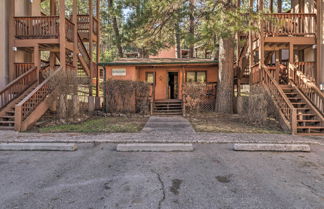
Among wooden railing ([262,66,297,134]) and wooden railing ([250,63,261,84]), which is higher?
wooden railing ([250,63,261,84])

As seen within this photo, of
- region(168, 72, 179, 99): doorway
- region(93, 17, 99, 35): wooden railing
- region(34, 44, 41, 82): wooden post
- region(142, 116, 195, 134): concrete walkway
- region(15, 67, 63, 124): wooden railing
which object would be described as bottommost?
region(142, 116, 195, 134): concrete walkway

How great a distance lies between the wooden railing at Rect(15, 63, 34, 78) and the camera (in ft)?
34.0

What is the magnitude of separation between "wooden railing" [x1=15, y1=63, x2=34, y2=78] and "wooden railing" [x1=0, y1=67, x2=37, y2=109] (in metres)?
0.49

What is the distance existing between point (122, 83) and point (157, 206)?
31.5 feet

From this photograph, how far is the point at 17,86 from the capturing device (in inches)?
372

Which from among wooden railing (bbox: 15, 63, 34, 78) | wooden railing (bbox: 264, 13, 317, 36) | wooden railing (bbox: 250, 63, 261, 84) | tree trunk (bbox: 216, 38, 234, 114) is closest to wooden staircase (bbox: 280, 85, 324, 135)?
wooden railing (bbox: 250, 63, 261, 84)

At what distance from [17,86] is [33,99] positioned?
1.92 meters

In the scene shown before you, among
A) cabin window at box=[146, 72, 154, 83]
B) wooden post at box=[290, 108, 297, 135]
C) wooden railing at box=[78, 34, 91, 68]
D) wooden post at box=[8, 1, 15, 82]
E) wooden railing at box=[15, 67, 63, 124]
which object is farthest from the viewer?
cabin window at box=[146, 72, 154, 83]

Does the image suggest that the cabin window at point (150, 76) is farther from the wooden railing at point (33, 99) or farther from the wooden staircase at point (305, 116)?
the wooden staircase at point (305, 116)

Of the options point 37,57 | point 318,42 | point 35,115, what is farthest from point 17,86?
point 318,42

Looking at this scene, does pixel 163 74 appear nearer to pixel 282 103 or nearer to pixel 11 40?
pixel 282 103

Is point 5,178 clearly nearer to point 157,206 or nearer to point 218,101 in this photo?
point 157,206

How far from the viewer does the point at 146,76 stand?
14945 mm

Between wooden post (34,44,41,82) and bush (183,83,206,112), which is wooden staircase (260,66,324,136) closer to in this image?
bush (183,83,206,112)
